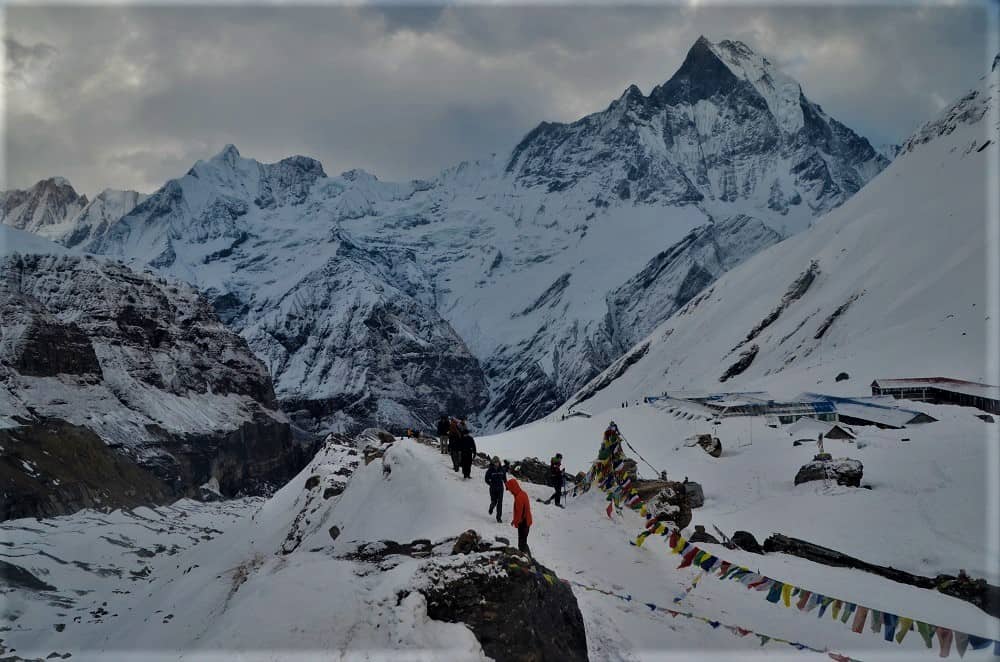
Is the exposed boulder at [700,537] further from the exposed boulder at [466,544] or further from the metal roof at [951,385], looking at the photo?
the metal roof at [951,385]

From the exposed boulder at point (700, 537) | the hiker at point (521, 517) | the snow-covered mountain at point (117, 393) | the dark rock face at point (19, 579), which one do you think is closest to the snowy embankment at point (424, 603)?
the hiker at point (521, 517)

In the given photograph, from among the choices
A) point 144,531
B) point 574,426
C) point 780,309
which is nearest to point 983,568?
point 574,426

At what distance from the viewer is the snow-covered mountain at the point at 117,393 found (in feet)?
288

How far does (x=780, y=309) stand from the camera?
274 ft

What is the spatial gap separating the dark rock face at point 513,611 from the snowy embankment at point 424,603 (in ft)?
0.88

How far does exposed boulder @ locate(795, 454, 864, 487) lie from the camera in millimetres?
22141

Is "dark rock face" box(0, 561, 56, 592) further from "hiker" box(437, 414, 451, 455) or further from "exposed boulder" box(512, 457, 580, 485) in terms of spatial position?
"exposed boulder" box(512, 457, 580, 485)

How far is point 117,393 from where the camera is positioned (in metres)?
124

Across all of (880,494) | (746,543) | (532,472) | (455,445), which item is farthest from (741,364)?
(455,445)

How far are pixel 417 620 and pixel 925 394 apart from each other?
36.4 metres

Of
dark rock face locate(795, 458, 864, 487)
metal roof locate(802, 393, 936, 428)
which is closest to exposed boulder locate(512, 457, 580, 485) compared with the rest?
dark rock face locate(795, 458, 864, 487)

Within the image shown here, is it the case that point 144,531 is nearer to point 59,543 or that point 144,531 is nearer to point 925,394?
point 59,543

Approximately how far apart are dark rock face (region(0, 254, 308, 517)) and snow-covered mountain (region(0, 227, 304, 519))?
0.75ft

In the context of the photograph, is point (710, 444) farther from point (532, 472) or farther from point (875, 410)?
point (532, 472)
